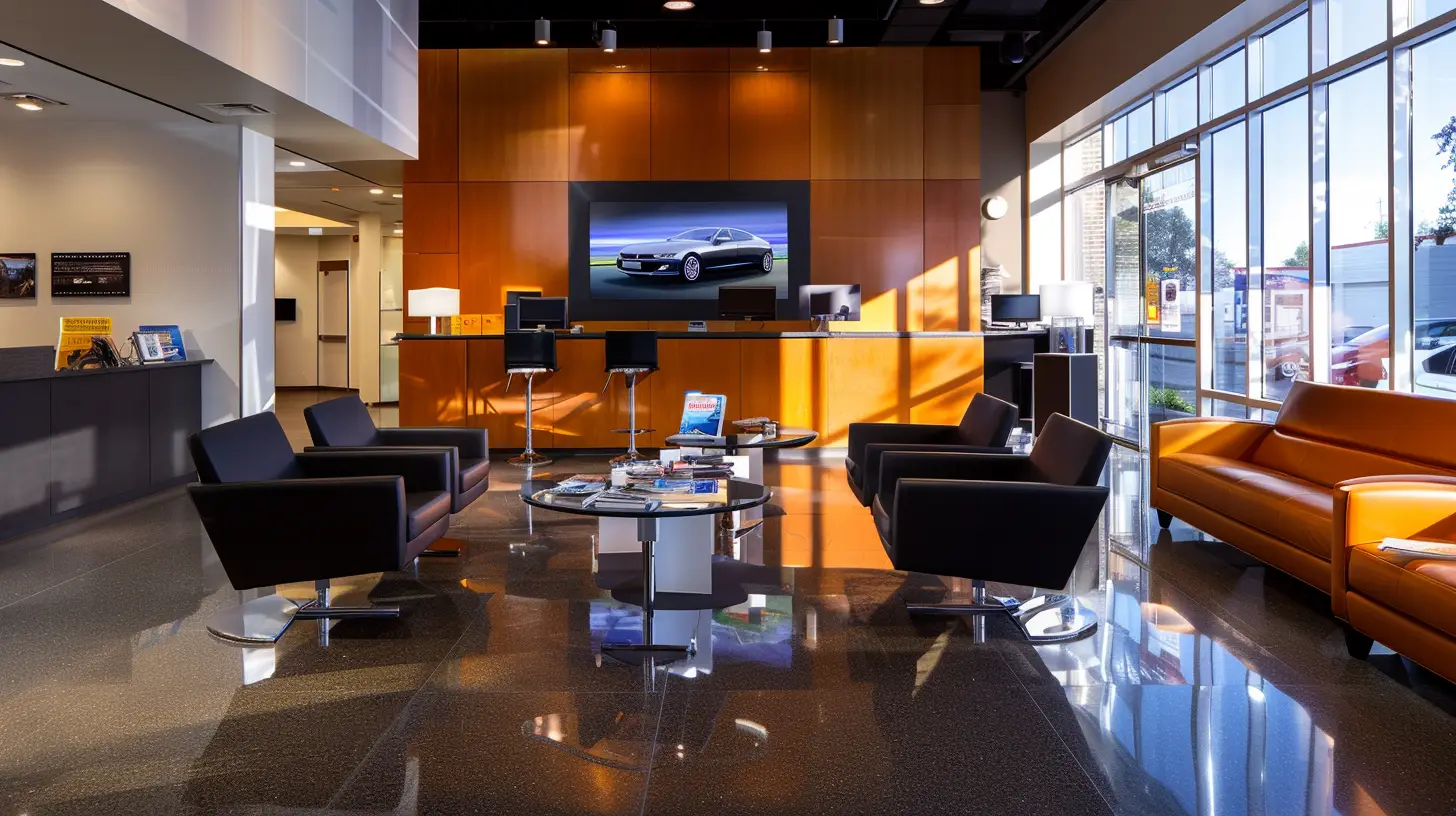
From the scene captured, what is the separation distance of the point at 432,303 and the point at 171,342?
2.65m

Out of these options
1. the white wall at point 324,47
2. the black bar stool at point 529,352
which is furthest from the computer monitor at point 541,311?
the white wall at point 324,47

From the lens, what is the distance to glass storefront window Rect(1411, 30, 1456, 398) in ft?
18.0

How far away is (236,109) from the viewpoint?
7.38 meters

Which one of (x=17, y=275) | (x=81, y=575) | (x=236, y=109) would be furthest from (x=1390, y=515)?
(x=17, y=275)

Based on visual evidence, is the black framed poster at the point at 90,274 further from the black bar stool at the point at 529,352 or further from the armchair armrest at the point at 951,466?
the armchair armrest at the point at 951,466

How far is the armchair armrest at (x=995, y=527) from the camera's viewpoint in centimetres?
372

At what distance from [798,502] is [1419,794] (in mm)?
4476

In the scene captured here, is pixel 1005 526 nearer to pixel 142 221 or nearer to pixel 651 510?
pixel 651 510

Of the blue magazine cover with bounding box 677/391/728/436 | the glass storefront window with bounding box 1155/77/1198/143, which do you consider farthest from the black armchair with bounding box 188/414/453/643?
the glass storefront window with bounding box 1155/77/1198/143

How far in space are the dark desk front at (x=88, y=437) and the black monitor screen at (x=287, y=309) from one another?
9750mm

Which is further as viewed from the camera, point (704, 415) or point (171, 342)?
point (171, 342)

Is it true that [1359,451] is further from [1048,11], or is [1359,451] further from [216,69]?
[216,69]

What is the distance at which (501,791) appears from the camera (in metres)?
2.61

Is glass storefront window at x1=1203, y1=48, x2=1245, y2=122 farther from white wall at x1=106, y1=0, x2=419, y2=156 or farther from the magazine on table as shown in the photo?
white wall at x1=106, y1=0, x2=419, y2=156
